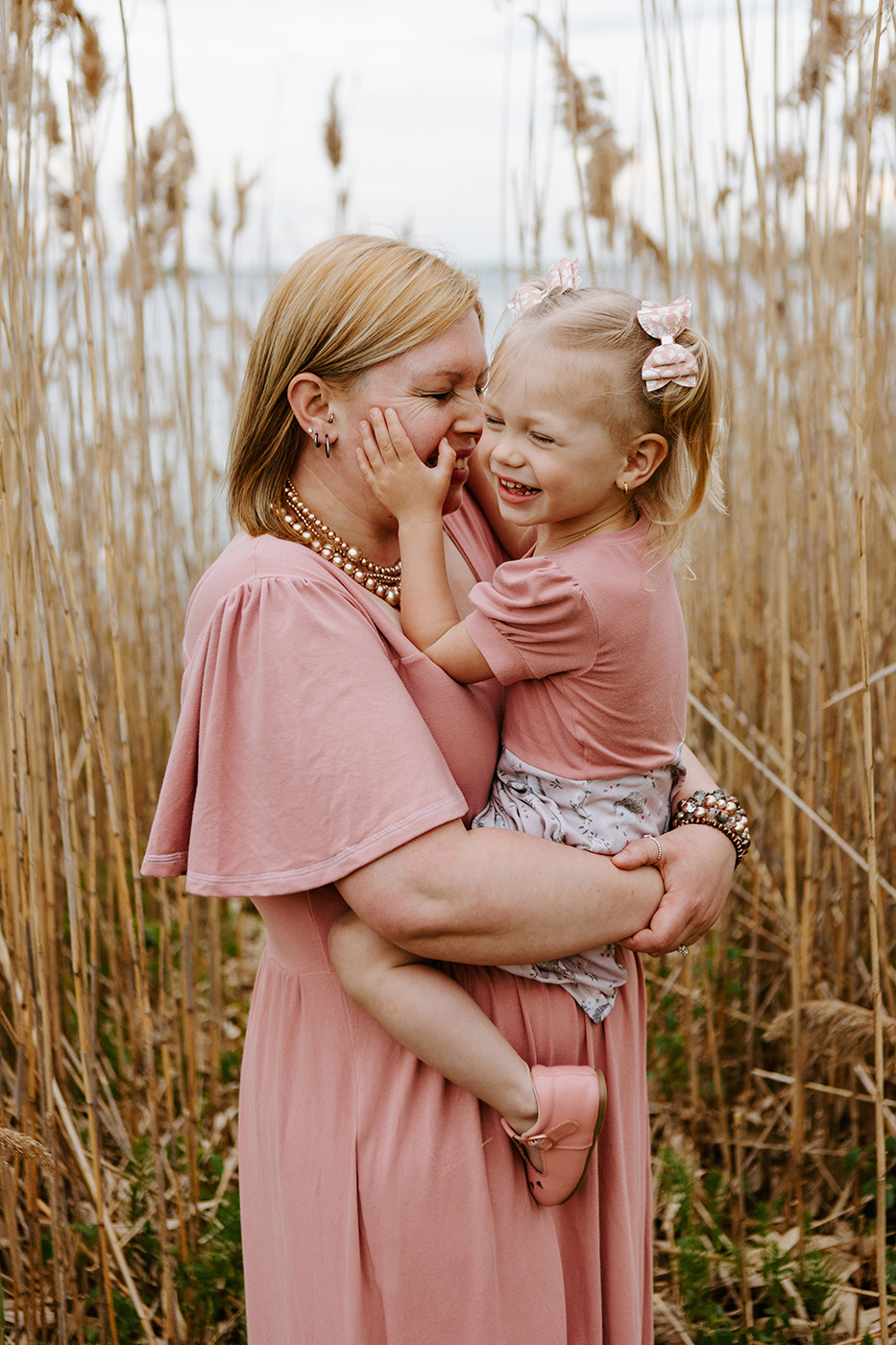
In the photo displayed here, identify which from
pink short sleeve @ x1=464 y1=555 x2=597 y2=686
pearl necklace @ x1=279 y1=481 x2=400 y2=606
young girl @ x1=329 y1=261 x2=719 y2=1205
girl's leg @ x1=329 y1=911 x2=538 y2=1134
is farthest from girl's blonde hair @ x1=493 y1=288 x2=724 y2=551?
girl's leg @ x1=329 y1=911 x2=538 y2=1134

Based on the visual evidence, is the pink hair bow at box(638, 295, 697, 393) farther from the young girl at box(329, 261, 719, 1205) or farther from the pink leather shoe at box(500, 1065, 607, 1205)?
the pink leather shoe at box(500, 1065, 607, 1205)

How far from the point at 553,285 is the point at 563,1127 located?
2.88ft

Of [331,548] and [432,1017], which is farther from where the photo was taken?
[331,548]

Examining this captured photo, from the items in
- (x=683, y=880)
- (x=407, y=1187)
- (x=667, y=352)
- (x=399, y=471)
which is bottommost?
(x=407, y=1187)

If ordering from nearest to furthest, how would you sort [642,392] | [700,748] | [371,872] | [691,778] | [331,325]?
1. [371,872]
2. [331,325]
3. [642,392]
4. [691,778]
5. [700,748]

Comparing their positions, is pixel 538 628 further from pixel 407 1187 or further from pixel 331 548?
pixel 407 1187

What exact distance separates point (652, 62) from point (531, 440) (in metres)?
0.93

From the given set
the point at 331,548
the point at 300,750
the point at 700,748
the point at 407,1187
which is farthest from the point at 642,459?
the point at 700,748

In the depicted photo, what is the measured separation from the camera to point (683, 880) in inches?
42.8

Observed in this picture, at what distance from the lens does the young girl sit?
3.33 ft

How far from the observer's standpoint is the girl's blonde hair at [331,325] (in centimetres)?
105

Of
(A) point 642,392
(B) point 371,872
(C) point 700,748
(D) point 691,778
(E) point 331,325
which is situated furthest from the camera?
(C) point 700,748

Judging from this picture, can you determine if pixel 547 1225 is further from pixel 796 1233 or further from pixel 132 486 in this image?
pixel 132 486

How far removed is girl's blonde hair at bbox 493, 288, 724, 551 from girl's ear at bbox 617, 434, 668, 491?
12 millimetres
